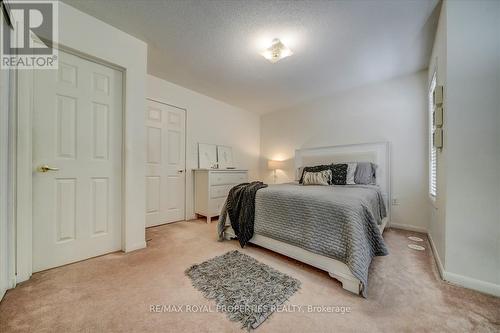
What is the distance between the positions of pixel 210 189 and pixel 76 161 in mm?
1808

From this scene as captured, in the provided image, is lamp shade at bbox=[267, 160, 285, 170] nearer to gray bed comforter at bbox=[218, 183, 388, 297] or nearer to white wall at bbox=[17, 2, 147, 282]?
gray bed comforter at bbox=[218, 183, 388, 297]

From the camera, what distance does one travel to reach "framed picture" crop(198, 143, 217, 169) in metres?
3.71

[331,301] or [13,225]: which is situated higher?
[13,225]

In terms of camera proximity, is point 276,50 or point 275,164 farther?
point 275,164

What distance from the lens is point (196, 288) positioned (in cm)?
148

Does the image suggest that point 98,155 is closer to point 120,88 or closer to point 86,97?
point 86,97

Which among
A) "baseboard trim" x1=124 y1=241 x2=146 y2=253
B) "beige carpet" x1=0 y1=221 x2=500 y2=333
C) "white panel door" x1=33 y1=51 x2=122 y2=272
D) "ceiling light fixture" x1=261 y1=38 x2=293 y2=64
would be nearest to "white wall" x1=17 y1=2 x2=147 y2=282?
"baseboard trim" x1=124 y1=241 x2=146 y2=253

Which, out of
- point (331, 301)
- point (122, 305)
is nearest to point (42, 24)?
point (122, 305)

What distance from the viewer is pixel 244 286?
1.49m

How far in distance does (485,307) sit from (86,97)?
11.8ft

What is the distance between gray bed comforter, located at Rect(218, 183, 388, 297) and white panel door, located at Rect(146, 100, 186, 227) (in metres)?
1.94

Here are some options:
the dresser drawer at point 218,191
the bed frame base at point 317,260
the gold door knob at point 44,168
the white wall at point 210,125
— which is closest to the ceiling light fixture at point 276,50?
the white wall at point 210,125

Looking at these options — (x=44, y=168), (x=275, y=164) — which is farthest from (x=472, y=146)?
(x=44, y=168)

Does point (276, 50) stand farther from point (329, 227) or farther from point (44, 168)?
point (44, 168)
